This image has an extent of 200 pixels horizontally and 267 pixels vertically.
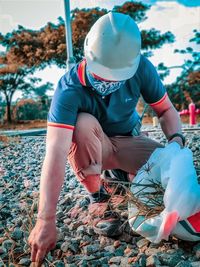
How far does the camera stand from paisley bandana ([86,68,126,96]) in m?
1.64

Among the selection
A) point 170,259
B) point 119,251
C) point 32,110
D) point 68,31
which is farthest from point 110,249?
point 32,110

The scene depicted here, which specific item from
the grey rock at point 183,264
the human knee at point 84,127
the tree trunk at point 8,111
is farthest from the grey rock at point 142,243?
the tree trunk at point 8,111

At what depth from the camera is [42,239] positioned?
1.30 meters

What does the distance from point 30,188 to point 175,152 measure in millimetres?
1459

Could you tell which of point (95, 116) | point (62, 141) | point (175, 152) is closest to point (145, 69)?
point (95, 116)

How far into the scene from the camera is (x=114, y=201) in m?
1.88

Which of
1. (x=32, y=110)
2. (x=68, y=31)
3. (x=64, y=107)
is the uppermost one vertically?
(x=68, y=31)

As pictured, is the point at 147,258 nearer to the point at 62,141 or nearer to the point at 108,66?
the point at 62,141

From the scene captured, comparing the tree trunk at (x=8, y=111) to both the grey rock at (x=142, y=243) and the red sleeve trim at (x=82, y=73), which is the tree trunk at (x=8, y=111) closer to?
the red sleeve trim at (x=82, y=73)

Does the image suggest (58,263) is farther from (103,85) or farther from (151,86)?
(151,86)

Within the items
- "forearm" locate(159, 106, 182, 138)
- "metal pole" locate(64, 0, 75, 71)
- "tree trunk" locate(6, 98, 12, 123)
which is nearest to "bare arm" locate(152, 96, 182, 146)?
"forearm" locate(159, 106, 182, 138)

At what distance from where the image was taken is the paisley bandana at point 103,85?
164 centimetres

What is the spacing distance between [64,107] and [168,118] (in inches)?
22.3

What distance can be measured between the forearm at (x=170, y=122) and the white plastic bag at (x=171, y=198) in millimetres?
278
